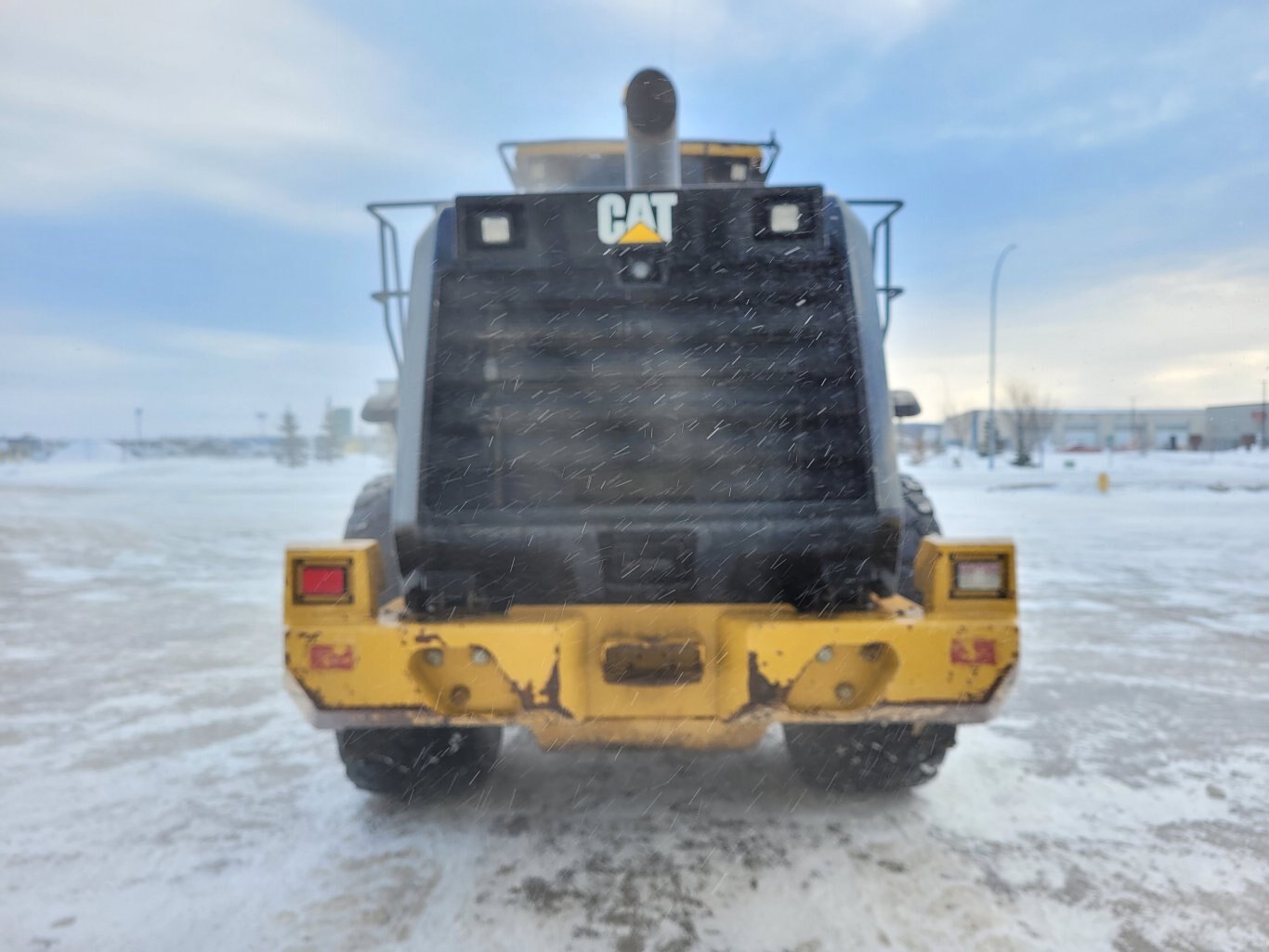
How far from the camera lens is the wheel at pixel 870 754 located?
A: 3477mm

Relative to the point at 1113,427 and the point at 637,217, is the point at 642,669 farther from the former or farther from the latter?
the point at 1113,427

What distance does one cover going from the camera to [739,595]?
317cm

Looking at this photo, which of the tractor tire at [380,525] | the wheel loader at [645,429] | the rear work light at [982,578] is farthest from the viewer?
the tractor tire at [380,525]

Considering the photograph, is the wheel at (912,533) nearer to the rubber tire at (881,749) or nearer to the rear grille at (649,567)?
the rubber tire at (881,749)

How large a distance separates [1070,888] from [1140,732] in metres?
1.87

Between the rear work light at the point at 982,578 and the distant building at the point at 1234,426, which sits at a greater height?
the distant building at the point at 1234,426

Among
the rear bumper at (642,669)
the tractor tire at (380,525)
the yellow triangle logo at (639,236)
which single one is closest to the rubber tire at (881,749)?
the rear bumper at (642,669)

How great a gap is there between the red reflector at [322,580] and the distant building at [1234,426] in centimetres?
7291

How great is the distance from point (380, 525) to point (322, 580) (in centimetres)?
80

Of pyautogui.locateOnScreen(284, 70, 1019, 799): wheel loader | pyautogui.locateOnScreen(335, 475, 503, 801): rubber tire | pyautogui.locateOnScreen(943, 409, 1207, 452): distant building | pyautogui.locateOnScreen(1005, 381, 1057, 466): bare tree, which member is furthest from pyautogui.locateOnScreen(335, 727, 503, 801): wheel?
pyautogui.locateOnScreen(943, 409, 1207, 452): distant building

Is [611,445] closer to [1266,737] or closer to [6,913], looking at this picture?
[6,913]

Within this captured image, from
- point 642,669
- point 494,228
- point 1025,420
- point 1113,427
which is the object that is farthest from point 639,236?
point 1113,427

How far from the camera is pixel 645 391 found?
319 cm

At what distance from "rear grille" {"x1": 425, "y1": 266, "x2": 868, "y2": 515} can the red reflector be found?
0.52 m
